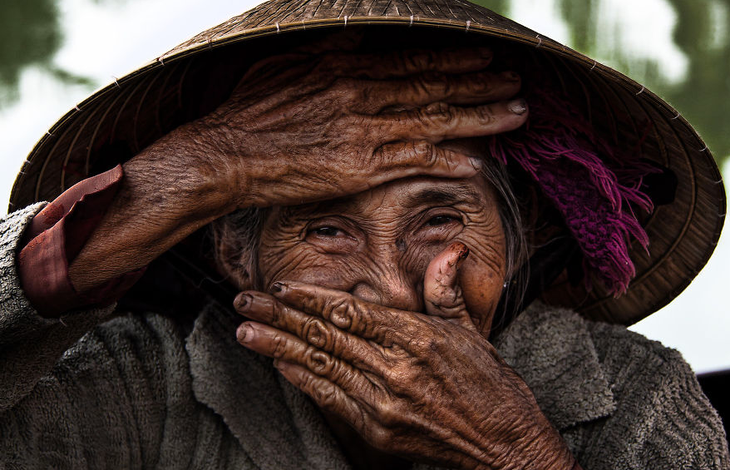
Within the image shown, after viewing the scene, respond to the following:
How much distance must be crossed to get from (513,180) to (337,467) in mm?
890

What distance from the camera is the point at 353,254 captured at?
5.75 ft

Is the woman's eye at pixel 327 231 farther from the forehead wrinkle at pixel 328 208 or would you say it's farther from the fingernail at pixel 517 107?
the fingernail at pixel 517 107

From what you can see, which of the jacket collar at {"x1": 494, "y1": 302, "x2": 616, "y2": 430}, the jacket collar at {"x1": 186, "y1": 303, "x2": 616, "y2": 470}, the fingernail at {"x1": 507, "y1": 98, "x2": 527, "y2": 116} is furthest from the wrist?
the jacket collar at {"x1": 494, "y1": 302, "x2": 616, "y2": 430}

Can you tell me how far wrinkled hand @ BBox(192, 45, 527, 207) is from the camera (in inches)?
63.8

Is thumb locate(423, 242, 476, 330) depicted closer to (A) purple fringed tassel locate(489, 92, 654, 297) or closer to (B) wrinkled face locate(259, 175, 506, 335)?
(B) wrinkled face locate(259, 175, 506, 335)

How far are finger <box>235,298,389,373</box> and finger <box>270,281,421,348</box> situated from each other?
0.6 inches

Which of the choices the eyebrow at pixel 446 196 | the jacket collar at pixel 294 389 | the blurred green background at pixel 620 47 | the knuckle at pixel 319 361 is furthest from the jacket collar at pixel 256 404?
the blurred green background at pixel 620 47

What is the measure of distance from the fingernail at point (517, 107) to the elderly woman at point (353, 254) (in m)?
0.01

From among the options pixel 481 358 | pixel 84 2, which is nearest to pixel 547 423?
pixel 481 358

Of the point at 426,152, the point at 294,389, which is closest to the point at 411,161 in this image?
the point at 426,152

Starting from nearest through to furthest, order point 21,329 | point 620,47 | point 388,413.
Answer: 1. point 21,329
2. point 388,413
3. point 620,47

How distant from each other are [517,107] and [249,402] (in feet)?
3.42

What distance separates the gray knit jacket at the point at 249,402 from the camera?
1792 millimetres

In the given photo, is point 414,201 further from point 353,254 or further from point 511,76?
point 511,76
